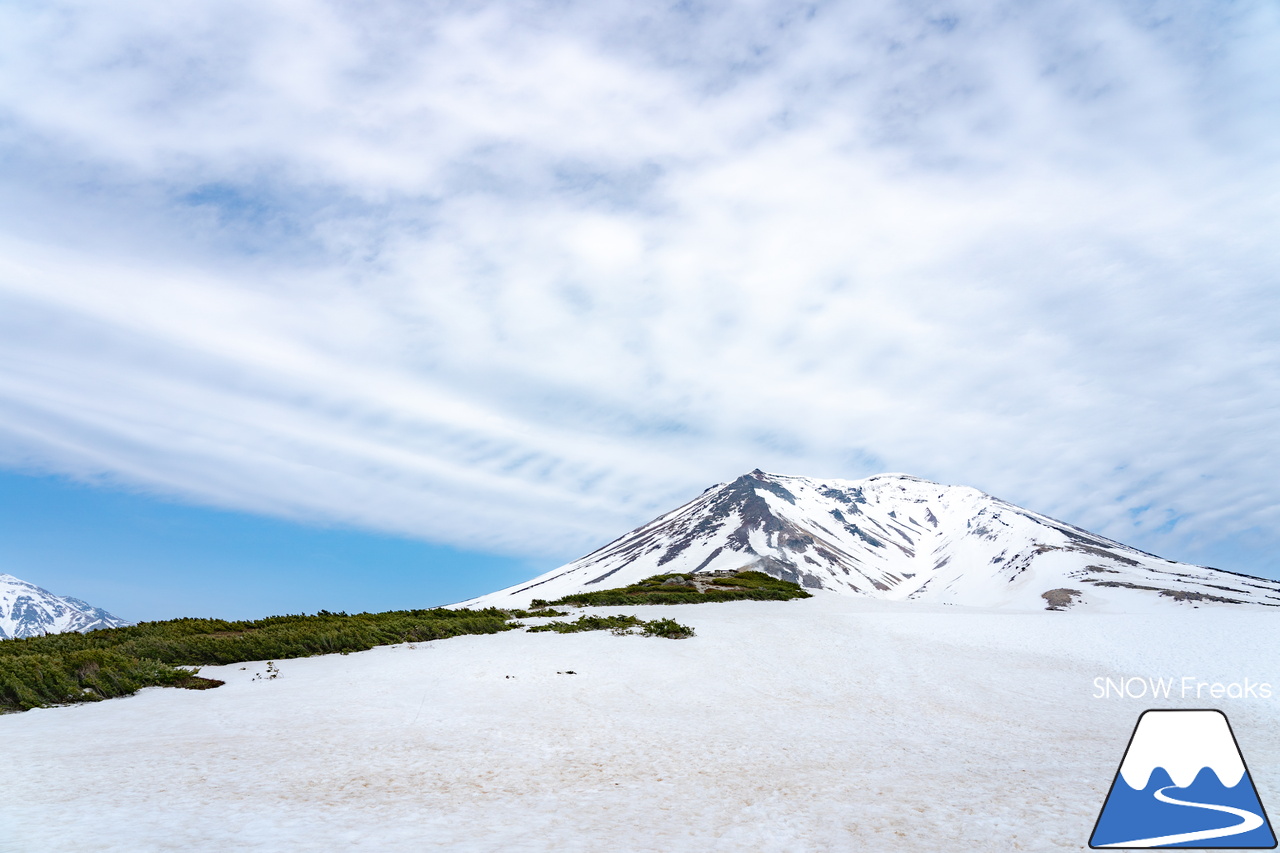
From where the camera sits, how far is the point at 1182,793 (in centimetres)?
784

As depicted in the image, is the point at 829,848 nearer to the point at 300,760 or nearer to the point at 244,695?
the point at 300,760

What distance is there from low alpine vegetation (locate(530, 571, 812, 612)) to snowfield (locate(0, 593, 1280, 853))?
12.1 meters

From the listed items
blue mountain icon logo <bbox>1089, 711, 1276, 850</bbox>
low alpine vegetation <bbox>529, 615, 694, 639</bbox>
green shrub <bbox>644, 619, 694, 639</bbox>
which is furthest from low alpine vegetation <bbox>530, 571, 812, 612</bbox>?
blue mountain icon logo <bbox>1089, 711, 1276, 850</bbox>

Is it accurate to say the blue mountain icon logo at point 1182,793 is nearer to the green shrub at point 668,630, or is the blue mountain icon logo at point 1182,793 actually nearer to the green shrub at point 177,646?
the green shrub at point 668,630

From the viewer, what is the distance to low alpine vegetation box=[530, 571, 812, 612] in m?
33.4

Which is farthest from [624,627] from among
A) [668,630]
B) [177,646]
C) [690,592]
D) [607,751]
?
[607,751]

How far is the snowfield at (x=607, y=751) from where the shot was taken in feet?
24.1

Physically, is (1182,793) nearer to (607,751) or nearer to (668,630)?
(607,751)

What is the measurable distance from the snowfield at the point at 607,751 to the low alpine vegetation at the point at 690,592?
475 inches

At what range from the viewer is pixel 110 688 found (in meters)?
14.2

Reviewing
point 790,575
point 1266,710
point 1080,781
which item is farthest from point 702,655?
point 790,575

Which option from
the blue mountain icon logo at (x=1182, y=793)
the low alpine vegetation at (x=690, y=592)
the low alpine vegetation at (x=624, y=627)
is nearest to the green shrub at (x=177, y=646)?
the low alpine vegetation at (x=624, y=627)

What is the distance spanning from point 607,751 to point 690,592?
2611cm

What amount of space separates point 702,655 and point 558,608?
1345 cm
